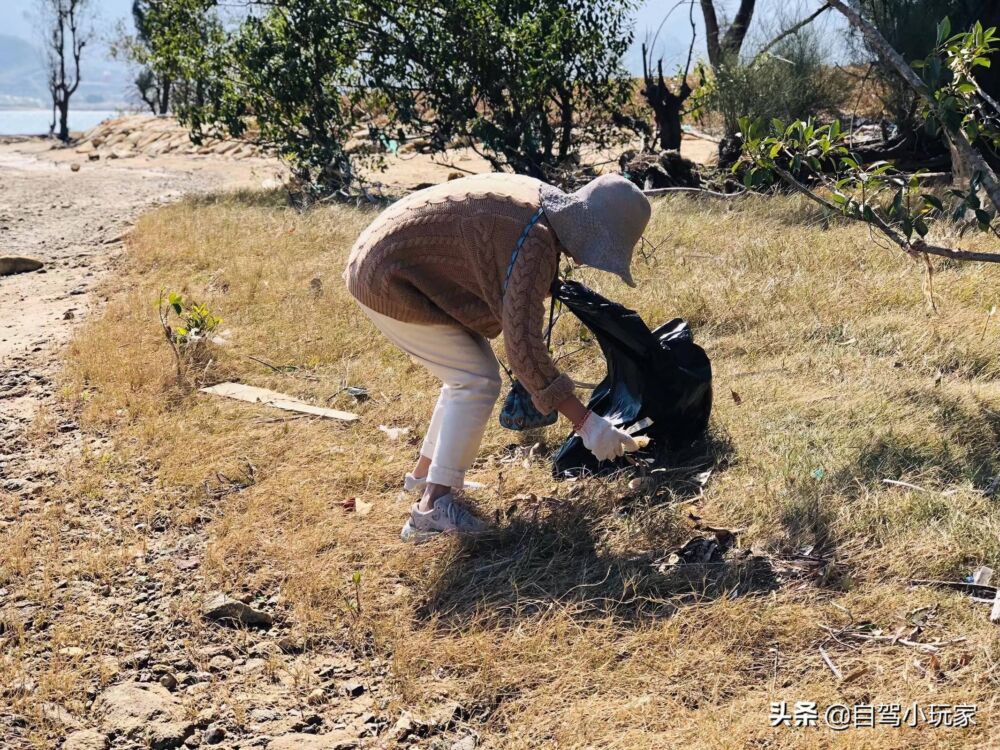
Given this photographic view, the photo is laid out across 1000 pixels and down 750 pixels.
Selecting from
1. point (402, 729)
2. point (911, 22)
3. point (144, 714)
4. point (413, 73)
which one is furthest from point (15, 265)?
point (911, 22)

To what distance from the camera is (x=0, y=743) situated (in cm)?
275

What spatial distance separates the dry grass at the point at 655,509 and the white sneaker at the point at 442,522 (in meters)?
0.07

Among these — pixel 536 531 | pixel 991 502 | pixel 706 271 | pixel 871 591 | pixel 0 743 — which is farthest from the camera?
pixel 706 271

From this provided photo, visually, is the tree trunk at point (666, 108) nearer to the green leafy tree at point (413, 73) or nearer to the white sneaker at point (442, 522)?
the green leafy tree at point (413, 73)

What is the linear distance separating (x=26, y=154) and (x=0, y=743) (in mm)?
27257

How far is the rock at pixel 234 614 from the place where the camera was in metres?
3.28

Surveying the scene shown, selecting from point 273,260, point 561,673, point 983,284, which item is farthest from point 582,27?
point 561,673

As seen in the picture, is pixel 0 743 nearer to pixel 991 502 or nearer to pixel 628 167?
pixel 991 502

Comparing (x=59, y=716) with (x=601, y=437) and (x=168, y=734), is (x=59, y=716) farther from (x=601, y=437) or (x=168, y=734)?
(x=601, y=437)

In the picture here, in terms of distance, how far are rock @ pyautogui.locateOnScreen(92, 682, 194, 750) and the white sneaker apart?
100 centimetres

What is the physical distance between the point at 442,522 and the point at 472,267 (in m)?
0.92

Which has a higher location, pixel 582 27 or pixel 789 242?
pixel 582 27

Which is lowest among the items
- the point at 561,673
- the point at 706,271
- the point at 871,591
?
the point at 561,673

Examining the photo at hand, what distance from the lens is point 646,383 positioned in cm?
395
